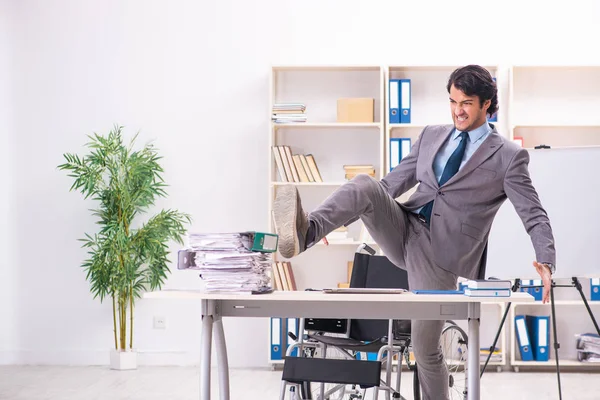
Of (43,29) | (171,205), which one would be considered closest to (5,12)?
(43,29)

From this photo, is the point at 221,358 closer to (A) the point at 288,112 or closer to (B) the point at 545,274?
(B) the point at 545,274

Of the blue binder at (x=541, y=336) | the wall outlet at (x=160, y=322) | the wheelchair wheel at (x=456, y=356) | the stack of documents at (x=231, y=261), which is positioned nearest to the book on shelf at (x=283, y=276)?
the wall outlet at (x=160, y=322)

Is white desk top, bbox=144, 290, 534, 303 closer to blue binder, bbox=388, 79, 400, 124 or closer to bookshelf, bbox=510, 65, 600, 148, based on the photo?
blue binder, bbox=388, 79, 400, 124

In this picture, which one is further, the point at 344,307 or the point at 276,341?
the point at 276,341

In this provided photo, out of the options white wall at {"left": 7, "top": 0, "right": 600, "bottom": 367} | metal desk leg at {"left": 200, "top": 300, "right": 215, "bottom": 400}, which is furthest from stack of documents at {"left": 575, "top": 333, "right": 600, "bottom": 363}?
metal desk leg at {"left": 200, "top": 300, "right": 215, "bottom": 400}

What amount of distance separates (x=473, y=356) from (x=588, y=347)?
12.0 feet

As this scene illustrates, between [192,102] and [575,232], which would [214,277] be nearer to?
[575,232]

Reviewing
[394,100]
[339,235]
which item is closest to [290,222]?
[339,235]

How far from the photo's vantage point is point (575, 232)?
4547mm

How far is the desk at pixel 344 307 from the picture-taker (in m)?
2.49

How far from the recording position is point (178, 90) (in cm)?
635

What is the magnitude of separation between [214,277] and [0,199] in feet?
14.2

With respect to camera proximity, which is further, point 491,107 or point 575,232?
point 575,232

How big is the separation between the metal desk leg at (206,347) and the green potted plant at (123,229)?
3.24 m
